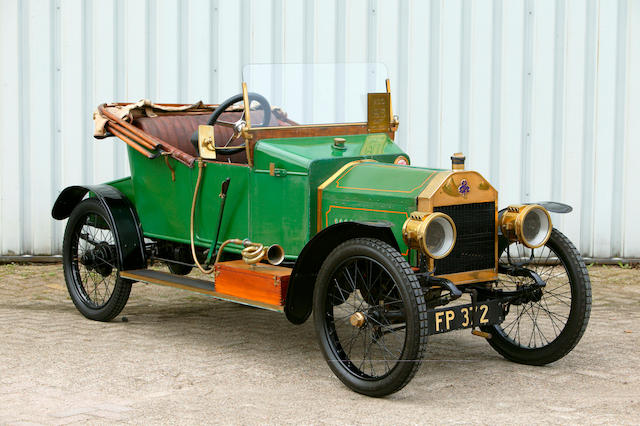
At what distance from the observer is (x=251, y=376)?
16.7 ft

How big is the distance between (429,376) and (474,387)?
0.30 meters

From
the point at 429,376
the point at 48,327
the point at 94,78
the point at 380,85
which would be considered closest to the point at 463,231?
the point at 429,376

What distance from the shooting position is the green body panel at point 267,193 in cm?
527

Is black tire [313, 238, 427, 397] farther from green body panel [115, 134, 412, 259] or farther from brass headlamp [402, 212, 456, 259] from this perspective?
green body panel [115, 134, 412, 259]

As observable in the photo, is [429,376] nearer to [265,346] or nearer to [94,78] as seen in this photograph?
[265,346]

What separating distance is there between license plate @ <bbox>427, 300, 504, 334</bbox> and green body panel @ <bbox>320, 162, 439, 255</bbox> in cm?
44

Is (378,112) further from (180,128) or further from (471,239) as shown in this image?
(180,128)

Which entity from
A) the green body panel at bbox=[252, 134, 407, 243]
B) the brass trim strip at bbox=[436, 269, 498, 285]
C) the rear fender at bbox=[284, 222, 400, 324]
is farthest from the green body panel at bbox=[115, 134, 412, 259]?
the brass trim strip at bbox=[436, 269, 498, 285]

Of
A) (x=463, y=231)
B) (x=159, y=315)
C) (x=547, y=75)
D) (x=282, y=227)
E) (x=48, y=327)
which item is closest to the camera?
(x=463, y=231)

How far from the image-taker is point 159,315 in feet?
22.1

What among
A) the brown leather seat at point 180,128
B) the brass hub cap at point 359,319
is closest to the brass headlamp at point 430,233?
the brass hub cap at point 359,319

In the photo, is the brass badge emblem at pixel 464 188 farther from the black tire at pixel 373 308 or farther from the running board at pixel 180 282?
the running board at pixel 180 282

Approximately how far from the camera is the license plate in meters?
4.57

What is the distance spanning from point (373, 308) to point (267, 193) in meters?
1.11
